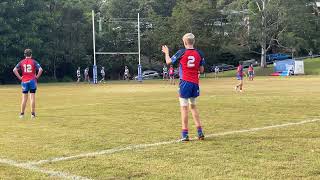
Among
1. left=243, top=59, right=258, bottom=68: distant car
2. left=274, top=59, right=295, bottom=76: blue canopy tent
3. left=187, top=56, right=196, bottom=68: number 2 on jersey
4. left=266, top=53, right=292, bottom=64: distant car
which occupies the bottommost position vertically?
left=274, top=59, right=295, bottom=76: blue canopy tent

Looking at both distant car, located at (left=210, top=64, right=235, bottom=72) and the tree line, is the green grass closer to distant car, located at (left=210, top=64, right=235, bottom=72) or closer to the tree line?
the tree line

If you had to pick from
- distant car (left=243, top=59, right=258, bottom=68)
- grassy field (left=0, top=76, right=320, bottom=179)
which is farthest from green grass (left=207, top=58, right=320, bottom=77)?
grassy field (left=0, top=76, right=320, bottom=179)

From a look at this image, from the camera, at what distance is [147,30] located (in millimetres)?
81750

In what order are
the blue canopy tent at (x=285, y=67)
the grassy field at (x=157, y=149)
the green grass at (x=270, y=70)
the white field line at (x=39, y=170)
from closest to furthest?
the white field line at (x=39, y=170)
the grassy field at (x=157, y=149)
the blue canopy tent at (x=285, y=67)
the green grass at (x=270, y=70)

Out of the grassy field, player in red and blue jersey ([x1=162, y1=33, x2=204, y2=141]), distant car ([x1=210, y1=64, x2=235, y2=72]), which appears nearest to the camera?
the grassy field

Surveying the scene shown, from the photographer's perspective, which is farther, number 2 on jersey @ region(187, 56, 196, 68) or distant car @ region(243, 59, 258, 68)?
distant car @ region(243, 59, 258, 68)

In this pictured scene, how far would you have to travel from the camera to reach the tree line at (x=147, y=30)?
66.0 meters

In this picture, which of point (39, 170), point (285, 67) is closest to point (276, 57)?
point (285, 67)

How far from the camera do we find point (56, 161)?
7930mm

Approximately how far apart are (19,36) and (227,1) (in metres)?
43.4

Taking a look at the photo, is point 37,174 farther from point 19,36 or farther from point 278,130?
point 19,36

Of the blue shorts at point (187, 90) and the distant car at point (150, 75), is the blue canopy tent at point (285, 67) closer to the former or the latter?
the distant car at point (150, 75)

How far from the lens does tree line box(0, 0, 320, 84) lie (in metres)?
66.0

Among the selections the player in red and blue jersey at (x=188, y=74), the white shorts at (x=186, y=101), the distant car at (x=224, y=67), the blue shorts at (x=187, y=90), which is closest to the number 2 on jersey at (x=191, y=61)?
the player in red and blue jersey at (x=188, y=74)
